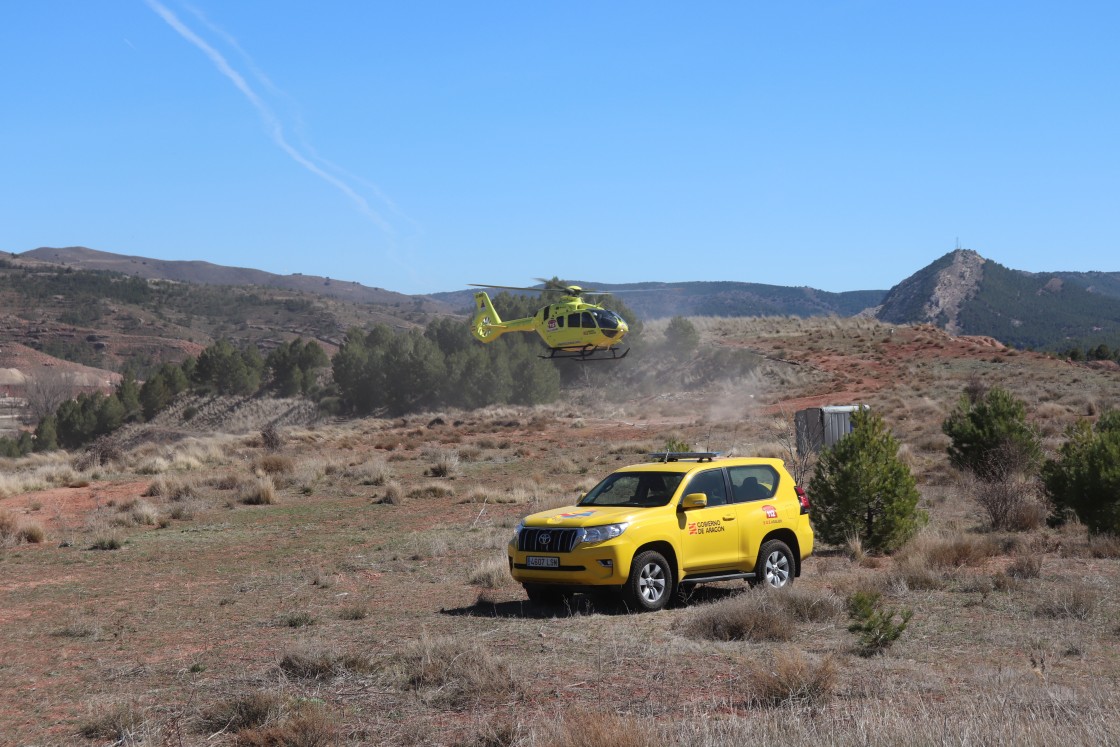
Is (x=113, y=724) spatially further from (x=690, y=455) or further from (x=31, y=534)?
(x=31, y=534)

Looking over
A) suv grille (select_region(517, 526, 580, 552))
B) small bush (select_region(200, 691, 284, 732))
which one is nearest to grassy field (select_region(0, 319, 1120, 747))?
small bush (select_region(200, 691, 284, 732))

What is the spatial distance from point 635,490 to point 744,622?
126 inches

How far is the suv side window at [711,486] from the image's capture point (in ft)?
42.5

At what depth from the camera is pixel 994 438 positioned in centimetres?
2328

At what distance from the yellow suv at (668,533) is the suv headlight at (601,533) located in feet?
0.04

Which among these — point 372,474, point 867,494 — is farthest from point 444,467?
point 867,494

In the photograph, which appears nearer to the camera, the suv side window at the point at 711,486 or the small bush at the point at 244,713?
the small bush at the point at 244,713

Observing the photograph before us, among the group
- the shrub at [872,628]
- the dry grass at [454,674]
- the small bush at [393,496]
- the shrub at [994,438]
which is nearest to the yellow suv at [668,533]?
the dry grass at [454,674]

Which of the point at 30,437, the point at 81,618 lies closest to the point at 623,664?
the point at 81,618

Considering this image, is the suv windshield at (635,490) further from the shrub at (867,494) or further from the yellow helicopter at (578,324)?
the yellow helicopter at (578,324)

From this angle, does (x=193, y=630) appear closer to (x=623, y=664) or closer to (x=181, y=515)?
(x=623, y=664)

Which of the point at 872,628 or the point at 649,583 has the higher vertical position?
the point at 872,628

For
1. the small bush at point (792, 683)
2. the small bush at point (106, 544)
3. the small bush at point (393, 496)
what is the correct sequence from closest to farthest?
the small bush at point (792, 683) → the small bush at point (106, 544) → the small bush at point (393, 496)

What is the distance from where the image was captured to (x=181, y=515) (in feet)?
84.4
